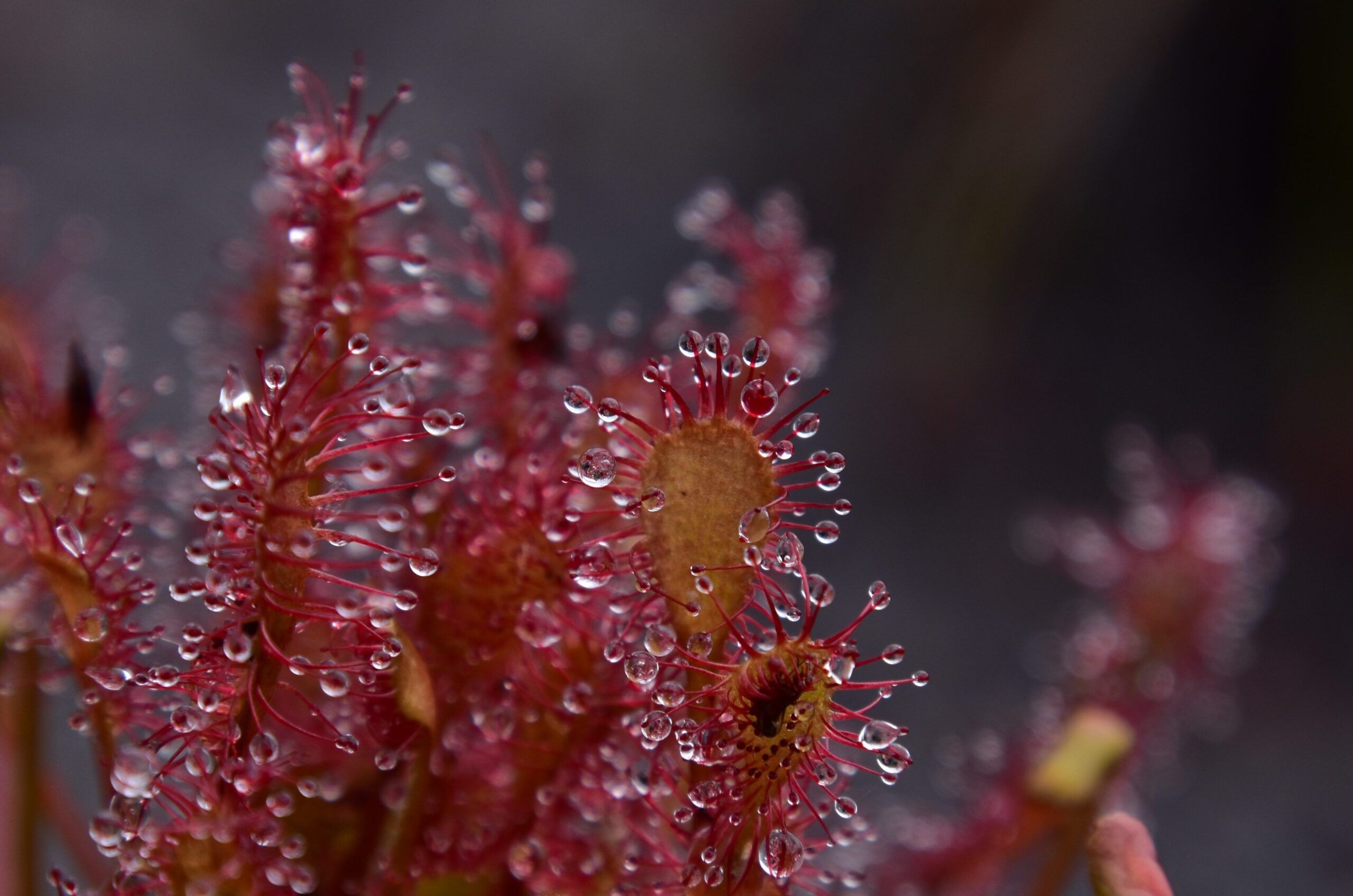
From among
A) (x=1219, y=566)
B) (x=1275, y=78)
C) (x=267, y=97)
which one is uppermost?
(x=1275, y=78)

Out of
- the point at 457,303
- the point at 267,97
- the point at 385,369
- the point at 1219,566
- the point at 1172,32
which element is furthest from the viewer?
the point at 267,97

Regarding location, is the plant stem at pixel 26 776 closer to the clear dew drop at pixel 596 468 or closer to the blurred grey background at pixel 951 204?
the clear dew drop at pixel 596 468

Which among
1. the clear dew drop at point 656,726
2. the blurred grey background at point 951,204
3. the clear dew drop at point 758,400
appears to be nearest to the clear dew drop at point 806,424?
the clear dew drop at point 758,400

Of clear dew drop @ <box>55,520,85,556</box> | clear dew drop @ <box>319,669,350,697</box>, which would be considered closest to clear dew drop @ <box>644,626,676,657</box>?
clear dew drop @ <box>319,669,350,697</box>

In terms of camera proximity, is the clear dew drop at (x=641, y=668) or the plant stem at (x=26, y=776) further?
the plant stem at (x=26, y=776)

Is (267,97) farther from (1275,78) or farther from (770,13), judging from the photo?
(1275,78)

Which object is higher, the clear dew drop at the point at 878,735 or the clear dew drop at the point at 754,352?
the clear dew drop at the point at 754,352

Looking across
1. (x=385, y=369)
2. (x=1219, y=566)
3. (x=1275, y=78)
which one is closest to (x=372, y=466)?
(x=385, y=369)
